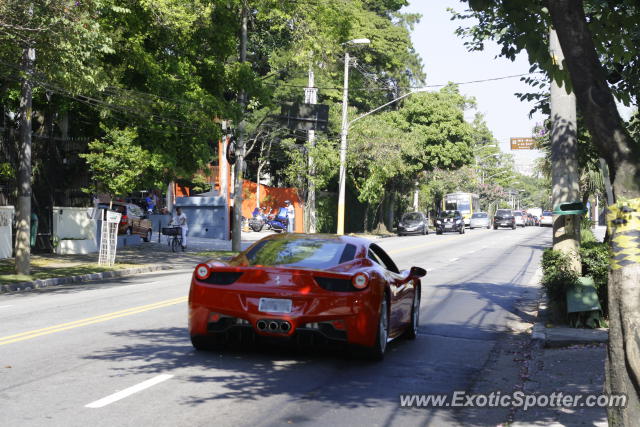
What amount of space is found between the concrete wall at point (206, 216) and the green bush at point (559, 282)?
3251 cm

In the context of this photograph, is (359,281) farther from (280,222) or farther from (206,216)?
(280,222)

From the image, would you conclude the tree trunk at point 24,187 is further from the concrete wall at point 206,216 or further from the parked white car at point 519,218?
the parked white car at point 519,218

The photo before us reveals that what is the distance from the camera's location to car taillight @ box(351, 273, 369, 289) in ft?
28.3

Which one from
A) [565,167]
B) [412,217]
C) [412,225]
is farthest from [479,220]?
[565,167]

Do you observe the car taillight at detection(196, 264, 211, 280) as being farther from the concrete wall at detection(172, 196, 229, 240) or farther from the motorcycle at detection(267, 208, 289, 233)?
the motorcycle at detection(267, 208, 289, 233)

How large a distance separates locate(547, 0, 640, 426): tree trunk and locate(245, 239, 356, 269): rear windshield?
402 cm

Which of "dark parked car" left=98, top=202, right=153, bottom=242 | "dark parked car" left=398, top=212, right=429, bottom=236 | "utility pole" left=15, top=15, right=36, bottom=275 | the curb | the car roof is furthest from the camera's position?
"dark parked car" left=398, top=212, right=429, bottom=236

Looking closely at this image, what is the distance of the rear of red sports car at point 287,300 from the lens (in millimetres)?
8445

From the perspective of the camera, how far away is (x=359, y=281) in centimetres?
865

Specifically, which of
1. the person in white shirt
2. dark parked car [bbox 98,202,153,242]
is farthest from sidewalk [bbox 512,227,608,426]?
dark parked car [bbox 98,202,153,242]

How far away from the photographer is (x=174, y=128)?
84.9 ft

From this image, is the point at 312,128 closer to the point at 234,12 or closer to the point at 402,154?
the point at 234,12

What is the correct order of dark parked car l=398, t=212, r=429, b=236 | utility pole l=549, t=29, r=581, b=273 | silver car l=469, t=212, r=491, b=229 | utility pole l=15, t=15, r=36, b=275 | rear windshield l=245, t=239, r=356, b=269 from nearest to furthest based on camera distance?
rear windshield l=245, t=239, r=356, b=269 → utility pole l=549, t=29, r=581, b=273 → utility pole l=15, t=15, r=36, b=275 → dark parked car l=398, t=212, r=429, b=236 → silver car l=469, t=212, r=491, b=229

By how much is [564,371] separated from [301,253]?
10.1 ft
